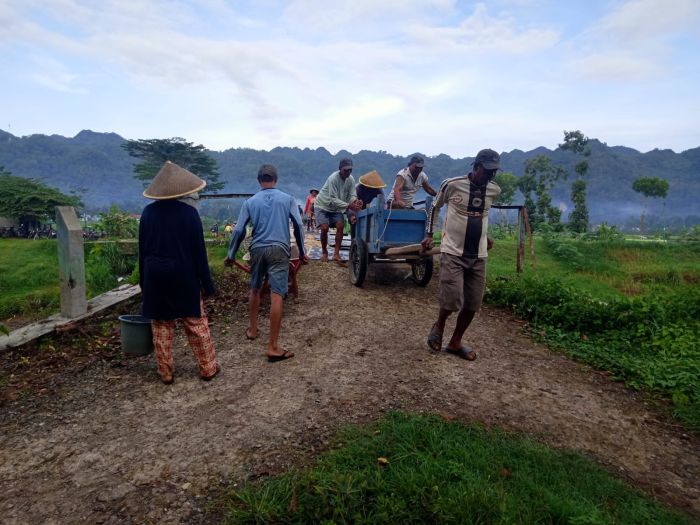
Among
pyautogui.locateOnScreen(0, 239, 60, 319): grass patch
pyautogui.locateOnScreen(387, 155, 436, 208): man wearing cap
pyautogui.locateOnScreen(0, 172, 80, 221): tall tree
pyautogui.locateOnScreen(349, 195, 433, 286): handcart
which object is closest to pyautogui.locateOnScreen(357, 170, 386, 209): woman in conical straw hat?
pyautogui.locateOnScreen(387, 155, 436, 208): man wearing cap

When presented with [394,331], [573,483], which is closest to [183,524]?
[573,483]

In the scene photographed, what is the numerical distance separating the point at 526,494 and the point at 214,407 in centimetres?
241

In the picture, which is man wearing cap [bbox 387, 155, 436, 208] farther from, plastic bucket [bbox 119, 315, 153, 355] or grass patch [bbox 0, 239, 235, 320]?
plastic bucket [bbox 119, 315, 153, 355]

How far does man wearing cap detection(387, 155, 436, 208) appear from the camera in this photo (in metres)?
7.06

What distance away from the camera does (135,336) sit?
449cm

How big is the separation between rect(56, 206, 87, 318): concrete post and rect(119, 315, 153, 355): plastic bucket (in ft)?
5.65

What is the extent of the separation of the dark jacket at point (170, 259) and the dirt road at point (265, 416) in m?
0.77

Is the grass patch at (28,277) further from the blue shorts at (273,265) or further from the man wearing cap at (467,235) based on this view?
the man wearing cap at (467,235)

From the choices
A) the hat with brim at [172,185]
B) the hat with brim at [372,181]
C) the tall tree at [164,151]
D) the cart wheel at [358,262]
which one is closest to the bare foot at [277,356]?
the hat with brim at [172,185]

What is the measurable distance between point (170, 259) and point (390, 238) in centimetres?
354

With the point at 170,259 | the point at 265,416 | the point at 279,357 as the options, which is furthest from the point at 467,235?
the point at 170,259

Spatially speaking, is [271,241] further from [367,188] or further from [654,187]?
[654,187]

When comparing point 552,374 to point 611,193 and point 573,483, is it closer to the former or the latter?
point 573,483

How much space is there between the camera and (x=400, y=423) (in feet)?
10.4
